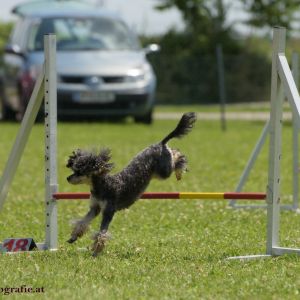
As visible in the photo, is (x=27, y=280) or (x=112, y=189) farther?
(x=112, y=189)

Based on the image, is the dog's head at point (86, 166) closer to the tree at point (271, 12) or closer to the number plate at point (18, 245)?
the number plate at point (18, 245)

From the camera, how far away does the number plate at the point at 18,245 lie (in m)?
7.48

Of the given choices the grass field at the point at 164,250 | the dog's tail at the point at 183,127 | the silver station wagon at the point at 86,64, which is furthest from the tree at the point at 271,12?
the dog's tail at the point at 183,127

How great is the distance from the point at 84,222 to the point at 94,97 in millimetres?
12344

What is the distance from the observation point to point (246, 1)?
31938 millimetres

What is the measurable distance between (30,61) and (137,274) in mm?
13707

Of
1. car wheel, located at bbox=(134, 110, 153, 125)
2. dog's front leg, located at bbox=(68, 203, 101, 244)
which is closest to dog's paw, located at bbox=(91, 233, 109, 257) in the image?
dog's front leg, located at bbox=(68, 203, 101, 244)

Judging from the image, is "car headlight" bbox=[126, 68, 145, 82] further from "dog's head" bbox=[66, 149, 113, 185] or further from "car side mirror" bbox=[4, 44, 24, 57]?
"dog's head" bbox=[66, 149, 113, 185]

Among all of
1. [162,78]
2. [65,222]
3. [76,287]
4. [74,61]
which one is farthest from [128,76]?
[76,287]

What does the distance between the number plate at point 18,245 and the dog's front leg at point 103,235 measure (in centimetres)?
51

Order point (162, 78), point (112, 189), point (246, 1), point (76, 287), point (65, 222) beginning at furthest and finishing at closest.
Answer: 1. point (246, 1)
2. point (162, 78)
3. point (65, 222)
4. point (112, 189)
5. point (76, 287)

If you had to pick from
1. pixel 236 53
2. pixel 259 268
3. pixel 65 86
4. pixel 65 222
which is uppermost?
pixel 259 268

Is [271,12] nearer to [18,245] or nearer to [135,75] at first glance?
[135,75]

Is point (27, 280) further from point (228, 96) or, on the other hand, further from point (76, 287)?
point (228, 96)
